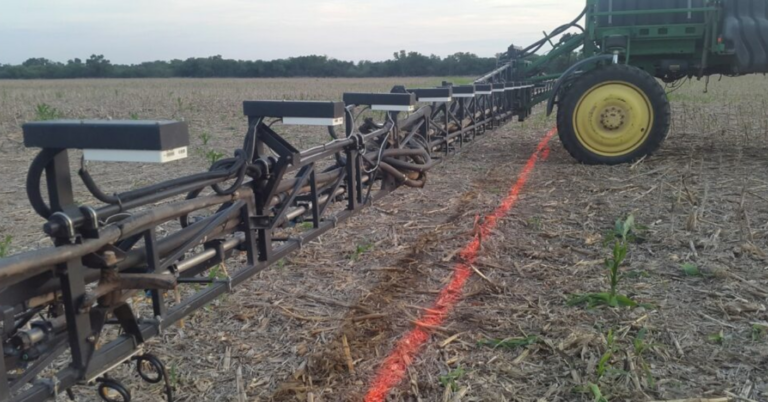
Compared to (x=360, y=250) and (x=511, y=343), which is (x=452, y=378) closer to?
(x=511, y=343)

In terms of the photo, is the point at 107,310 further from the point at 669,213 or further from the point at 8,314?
the point at 669,213

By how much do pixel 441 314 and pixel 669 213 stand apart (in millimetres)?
2584

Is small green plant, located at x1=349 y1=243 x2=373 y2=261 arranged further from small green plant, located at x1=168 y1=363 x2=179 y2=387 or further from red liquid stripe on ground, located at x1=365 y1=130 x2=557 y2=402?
small green plant, located at x1=168 y1=363 x2=179 y2=387

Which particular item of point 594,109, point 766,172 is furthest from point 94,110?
point 766,172

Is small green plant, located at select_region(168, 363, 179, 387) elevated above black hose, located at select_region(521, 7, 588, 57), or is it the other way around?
black hose, located at select_region(521, 7, 588, 57)

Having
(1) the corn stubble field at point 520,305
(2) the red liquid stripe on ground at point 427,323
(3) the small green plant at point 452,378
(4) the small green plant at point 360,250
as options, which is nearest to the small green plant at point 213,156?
(1) the corn stubble field at point 520,305

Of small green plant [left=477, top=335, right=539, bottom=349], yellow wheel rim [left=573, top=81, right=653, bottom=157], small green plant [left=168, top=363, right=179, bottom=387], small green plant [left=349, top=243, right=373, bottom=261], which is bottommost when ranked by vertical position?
small green plant [left=168, top=363, right=179, bottom=387]

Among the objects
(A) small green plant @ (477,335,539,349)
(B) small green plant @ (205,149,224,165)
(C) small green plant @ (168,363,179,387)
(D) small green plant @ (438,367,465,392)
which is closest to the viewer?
(D) small green plant @ (438,367,465,392)

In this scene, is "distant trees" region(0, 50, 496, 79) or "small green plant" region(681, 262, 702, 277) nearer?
"small green plant" region(681, 262, 702, 277)

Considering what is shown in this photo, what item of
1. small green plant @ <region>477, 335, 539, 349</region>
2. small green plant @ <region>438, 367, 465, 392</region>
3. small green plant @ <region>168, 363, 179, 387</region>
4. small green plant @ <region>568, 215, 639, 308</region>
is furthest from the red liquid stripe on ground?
small green plant @ <region>168, 363, 179, 387</region>

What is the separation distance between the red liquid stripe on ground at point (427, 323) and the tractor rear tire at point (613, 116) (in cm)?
228

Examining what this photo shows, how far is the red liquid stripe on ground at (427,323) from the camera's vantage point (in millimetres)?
2627

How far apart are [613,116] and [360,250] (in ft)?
12.8

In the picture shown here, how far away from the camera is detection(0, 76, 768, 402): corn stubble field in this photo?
2613mm
